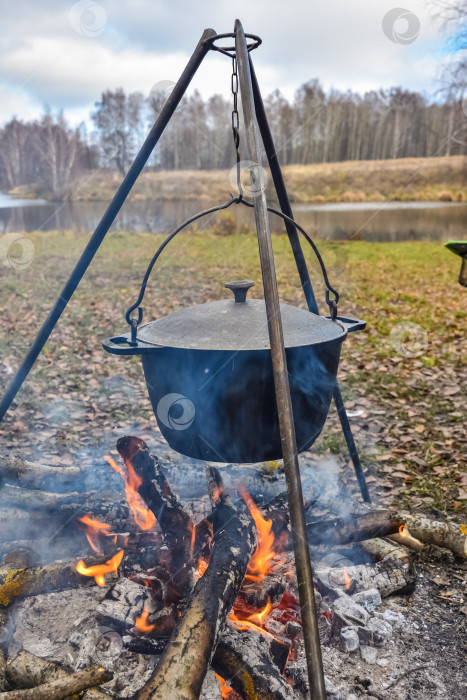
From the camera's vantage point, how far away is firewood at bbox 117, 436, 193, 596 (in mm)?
2295

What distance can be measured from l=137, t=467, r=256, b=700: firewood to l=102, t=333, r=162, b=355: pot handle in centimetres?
92

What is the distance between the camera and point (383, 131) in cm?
3522

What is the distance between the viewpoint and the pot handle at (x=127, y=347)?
2217mm

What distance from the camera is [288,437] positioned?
1624mm

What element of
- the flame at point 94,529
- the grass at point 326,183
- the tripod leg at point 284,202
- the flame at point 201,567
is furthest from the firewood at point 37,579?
the grass at point 326,183

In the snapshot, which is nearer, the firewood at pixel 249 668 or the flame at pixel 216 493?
the firewood at pixel 249 668

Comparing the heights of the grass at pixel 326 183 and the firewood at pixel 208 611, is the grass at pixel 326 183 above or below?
above

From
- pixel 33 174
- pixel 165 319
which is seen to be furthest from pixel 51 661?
pixel 33 174

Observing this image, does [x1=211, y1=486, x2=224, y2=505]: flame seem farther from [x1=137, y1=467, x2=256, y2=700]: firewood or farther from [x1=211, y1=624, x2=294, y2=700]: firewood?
[x1=211, y1=624, x2=294, y2=700]: firewood

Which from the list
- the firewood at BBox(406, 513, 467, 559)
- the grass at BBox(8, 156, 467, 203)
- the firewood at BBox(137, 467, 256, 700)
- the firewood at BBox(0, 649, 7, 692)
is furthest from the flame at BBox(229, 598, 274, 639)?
the grass at BBox(8, 156, 467, 203)

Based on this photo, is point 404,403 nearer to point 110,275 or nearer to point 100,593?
point 100,593

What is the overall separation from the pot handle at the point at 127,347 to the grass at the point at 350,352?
7.01 ft

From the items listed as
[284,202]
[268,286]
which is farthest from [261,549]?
[284,202]

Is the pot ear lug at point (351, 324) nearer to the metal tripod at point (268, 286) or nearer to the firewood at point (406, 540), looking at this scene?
the metal tripod at point (268, 286)
